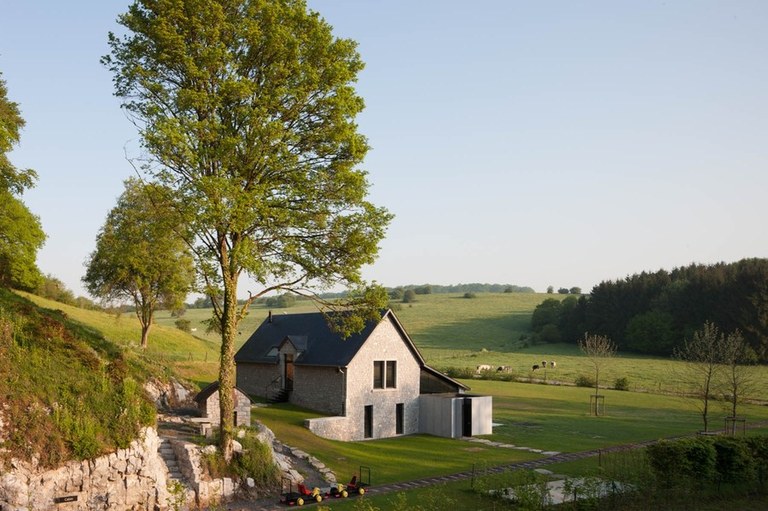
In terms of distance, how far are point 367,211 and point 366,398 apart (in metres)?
16.3

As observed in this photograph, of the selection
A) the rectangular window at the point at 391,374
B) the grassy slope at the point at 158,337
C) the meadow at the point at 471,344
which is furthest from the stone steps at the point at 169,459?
the grassy slope at the point at 158,337

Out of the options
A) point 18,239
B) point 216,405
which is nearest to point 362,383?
point 216,405

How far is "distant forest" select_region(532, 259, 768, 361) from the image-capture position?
3536 inches

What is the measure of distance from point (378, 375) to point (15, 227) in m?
29.9

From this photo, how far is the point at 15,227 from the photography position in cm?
4650

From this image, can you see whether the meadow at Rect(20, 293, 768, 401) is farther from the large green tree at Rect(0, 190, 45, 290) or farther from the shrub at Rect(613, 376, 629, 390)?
the large green tree at Rect(0, 190, 45, 290)

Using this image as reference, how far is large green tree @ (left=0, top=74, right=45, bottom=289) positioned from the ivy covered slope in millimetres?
23185

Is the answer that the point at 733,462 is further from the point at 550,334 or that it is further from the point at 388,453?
the point at 550,334

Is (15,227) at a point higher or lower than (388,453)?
higher

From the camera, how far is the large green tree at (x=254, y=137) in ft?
73.5

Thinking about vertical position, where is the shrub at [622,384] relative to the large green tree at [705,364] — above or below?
below

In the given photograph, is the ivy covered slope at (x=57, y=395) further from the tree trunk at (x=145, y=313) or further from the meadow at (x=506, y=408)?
the tree trunk at (x=145, y=313)

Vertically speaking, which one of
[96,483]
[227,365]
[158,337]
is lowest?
[96,483]

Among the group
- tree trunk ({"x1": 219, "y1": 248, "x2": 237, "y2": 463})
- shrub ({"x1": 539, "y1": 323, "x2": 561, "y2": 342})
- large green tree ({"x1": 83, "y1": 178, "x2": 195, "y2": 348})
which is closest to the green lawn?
tree trunk ({"x1": 219, "y1": 248, "x2": 237, "y2": 463})
